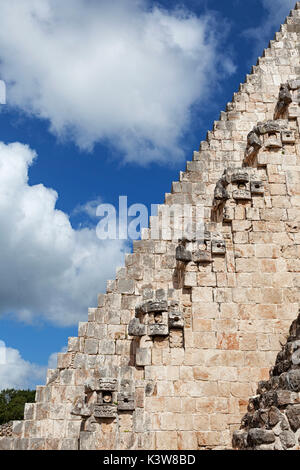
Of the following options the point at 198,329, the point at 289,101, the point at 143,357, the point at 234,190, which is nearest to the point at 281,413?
the point at 198,329

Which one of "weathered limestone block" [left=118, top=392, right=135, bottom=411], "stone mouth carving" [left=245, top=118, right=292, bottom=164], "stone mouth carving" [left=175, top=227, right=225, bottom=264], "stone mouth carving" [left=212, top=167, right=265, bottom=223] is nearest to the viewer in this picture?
"weathered limestone block" [left=118, top=392, right=135, bottom=411]

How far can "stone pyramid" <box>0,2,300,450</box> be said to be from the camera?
28.4ft

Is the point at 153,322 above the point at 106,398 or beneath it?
above

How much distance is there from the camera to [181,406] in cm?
883

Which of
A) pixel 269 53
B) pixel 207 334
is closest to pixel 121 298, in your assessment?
pixel 207 334

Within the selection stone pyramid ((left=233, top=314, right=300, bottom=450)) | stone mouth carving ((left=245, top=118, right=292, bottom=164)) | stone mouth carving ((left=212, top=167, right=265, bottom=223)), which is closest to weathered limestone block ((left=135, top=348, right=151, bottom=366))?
stone pyramid ((left=233, top=314, right=300, bottom=450))

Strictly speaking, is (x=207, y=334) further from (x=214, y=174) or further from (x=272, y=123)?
(x=214, y=174)

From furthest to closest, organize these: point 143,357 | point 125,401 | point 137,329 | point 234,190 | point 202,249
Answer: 1. point 234,190
2. point 202,249
3. point 137,329
4. point 143,357
5. point 125,401

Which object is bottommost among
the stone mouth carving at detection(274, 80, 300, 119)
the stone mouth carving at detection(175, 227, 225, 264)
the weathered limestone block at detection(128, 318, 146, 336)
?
the weathered limestone block at detection(128, 318, 146, 336)

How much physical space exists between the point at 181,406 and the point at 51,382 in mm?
5441

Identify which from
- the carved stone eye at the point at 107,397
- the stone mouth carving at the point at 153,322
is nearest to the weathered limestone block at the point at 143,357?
the stone mouth carving at the point at 153,322

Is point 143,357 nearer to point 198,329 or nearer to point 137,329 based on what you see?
point 137,329

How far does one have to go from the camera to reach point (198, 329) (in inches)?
371

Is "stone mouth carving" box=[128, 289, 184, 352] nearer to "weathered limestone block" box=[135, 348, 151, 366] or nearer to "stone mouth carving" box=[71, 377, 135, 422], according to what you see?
"weathered limestone block" box=[135, 348, 151, 366]
